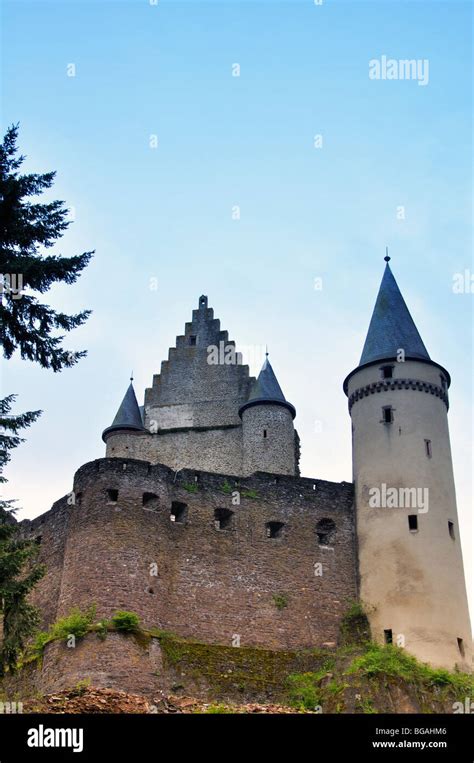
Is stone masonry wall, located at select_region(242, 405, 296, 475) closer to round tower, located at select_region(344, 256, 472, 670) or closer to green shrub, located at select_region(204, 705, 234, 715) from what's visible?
round tower, located at select_region(344, 256, 472, 670)

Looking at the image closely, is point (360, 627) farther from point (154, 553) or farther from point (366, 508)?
point (154, 553)

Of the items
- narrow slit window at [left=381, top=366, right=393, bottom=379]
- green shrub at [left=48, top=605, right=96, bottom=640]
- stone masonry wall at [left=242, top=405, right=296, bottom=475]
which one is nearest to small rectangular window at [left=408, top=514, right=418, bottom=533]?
narrow slit window at [left=381, top=366, right=393, bottom=379]

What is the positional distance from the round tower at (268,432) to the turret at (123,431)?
5.07 m

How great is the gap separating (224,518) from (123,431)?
10.4m

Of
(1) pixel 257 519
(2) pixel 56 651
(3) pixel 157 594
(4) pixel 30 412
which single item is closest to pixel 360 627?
(1) pixel 257 519

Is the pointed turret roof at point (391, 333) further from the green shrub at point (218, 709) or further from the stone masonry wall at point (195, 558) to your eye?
the green shrub at point (218, 709)

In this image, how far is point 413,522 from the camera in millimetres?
34156

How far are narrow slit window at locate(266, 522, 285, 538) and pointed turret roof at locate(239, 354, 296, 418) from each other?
7014 millimetres

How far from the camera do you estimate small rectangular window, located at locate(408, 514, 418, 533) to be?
3400cm

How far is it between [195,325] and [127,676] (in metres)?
21.7

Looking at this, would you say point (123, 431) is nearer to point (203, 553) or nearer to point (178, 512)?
point (178, 512)

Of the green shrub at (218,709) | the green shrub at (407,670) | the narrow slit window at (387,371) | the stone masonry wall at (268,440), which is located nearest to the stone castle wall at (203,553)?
the green shrub at (407,670)
